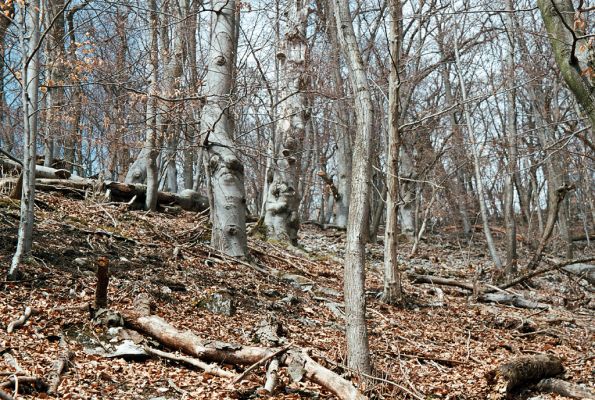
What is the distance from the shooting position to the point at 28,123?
4984 mm

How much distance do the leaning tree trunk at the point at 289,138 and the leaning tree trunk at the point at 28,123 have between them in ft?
16.9

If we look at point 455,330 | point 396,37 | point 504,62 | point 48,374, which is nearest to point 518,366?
point 455,330

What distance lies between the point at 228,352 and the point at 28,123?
3.03 metres

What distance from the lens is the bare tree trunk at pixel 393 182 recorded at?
698 centimetres

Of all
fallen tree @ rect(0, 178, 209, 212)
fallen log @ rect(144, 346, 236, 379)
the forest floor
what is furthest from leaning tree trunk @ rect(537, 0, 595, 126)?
fallen tree @ rect(0, 178, 209, 212)

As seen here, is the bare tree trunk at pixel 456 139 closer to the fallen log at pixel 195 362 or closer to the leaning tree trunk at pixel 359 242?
the leaning tree trunk at pixel 359 242

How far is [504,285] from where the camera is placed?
9.07m

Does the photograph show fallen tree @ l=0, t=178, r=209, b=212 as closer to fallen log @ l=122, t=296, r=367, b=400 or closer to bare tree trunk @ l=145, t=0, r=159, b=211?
bare tree trunk @ l=145, t=0, r=159, b=211

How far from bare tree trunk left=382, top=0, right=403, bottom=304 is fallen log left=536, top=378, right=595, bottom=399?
8.32ft

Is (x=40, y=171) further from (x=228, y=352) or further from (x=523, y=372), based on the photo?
(x=523, y=372)

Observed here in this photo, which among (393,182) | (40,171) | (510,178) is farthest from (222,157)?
(510,178)

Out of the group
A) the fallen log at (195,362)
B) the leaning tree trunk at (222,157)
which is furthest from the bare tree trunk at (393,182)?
the fallen log at (195,362)

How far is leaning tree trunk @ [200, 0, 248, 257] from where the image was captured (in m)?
7.56

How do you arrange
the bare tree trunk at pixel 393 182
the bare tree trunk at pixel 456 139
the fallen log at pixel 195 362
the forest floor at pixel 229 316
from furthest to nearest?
the bare tree trunk at pixel 456 139, the bare tree trunk at pixel 393 182, the fallen log at pixel 195 362, the forest floor at pixel 229 316
